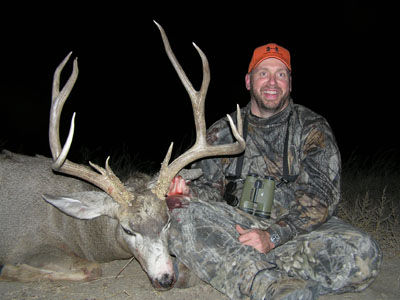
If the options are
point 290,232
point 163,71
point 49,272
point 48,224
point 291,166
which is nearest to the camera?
point 290,232

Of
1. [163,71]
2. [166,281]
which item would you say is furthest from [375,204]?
[163,71]

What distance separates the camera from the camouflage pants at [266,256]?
2.80 metres

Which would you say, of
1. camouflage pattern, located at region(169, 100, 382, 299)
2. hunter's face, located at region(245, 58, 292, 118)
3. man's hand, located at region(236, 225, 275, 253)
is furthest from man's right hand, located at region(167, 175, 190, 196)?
hunter's face, located at region(245, 58, 292, 118)

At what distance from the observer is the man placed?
2.84 meters

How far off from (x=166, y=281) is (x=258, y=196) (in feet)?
3.81

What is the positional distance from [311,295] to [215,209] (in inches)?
42.3

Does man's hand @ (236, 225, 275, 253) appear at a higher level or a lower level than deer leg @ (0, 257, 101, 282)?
higher

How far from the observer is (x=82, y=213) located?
3.25 metres

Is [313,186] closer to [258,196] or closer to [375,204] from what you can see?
[258,196]

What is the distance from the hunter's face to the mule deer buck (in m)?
0.73

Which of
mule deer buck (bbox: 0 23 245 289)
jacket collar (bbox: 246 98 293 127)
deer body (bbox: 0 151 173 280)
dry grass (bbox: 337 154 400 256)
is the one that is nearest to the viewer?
mule deer buck (bbox: 0 23 245 289)

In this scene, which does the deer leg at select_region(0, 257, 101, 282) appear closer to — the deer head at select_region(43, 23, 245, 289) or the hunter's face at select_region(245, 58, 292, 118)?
the deer head at select_region(43, 23, 245, 289)

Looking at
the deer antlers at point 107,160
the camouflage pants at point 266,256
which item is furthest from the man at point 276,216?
the deer antlers at point 107,160

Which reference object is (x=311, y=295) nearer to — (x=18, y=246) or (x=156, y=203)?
(x=156, y=203)
